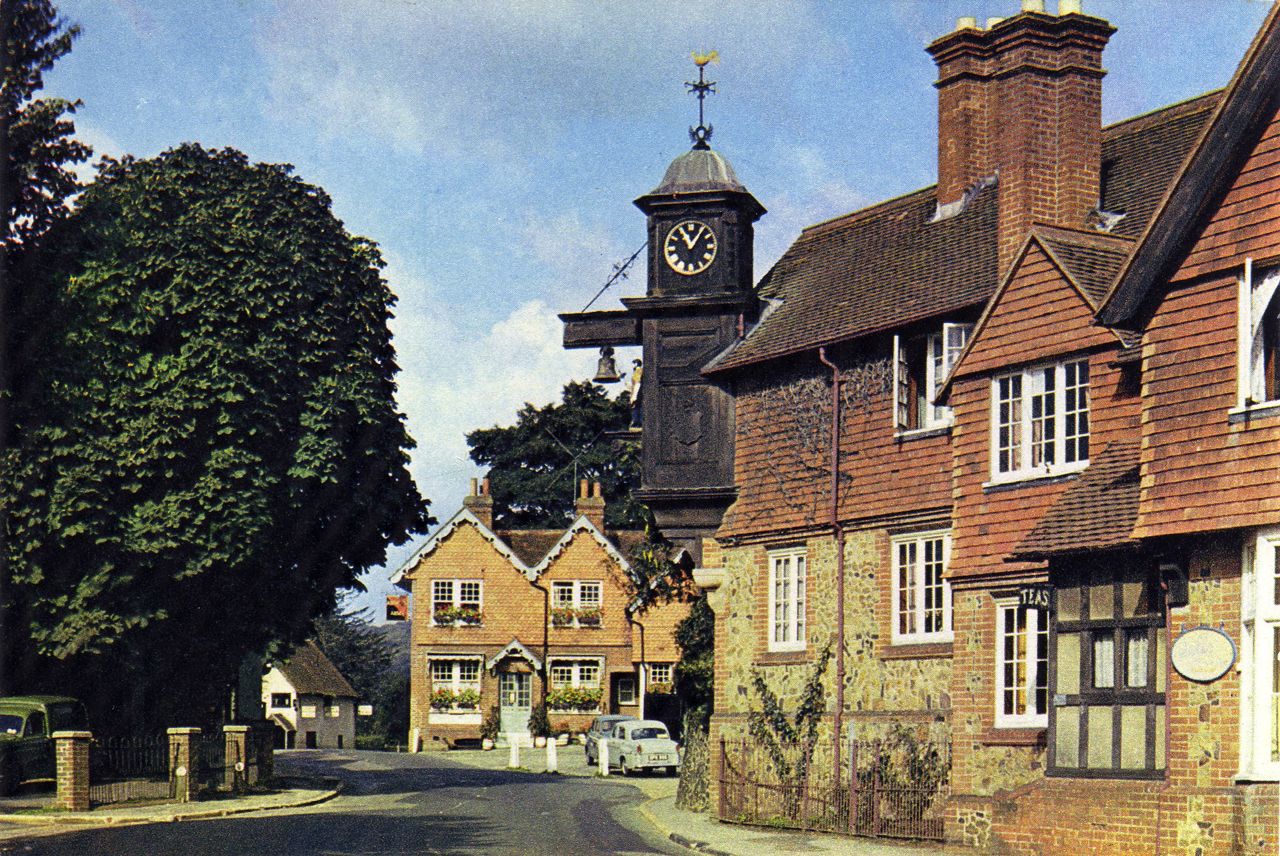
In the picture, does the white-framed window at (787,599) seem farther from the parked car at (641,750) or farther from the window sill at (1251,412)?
the parked car at (641,750)

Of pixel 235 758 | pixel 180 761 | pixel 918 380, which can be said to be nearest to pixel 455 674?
pixel 235 758

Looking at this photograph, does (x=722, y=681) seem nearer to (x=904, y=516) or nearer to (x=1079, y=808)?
(x=904, y=516)

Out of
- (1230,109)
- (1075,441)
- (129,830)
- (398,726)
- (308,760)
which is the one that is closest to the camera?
(1230,109)

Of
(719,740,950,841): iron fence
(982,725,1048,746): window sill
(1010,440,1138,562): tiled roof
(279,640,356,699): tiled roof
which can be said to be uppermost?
(1010,440,1138,562): tiled roof

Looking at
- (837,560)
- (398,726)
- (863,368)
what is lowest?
(398,726)

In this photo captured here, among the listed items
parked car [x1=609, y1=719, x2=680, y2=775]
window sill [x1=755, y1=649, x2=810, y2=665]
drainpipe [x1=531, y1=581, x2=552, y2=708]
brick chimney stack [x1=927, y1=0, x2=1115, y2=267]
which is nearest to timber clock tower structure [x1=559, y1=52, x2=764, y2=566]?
window sill [x1=755, y1=649, x2=810, y2=665]

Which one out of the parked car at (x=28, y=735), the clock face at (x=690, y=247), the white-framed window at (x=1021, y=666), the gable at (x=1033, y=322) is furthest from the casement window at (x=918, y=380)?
the parked car at (x=28, y=735)

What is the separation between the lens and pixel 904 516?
2978 centimetres

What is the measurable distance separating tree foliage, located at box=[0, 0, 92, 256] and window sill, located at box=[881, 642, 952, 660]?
19.1m

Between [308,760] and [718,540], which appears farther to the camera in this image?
[308,760]

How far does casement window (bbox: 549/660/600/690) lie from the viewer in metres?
72.0

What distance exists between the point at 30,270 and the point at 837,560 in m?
17.4

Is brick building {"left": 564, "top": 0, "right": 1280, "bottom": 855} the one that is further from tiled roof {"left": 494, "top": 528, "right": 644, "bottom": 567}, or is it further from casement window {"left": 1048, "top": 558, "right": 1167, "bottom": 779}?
tiled roof {"left": 494, "top": 528, "right": 644, "bottom": 567}

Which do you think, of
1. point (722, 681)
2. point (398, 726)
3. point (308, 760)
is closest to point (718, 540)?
point (722, 681)
